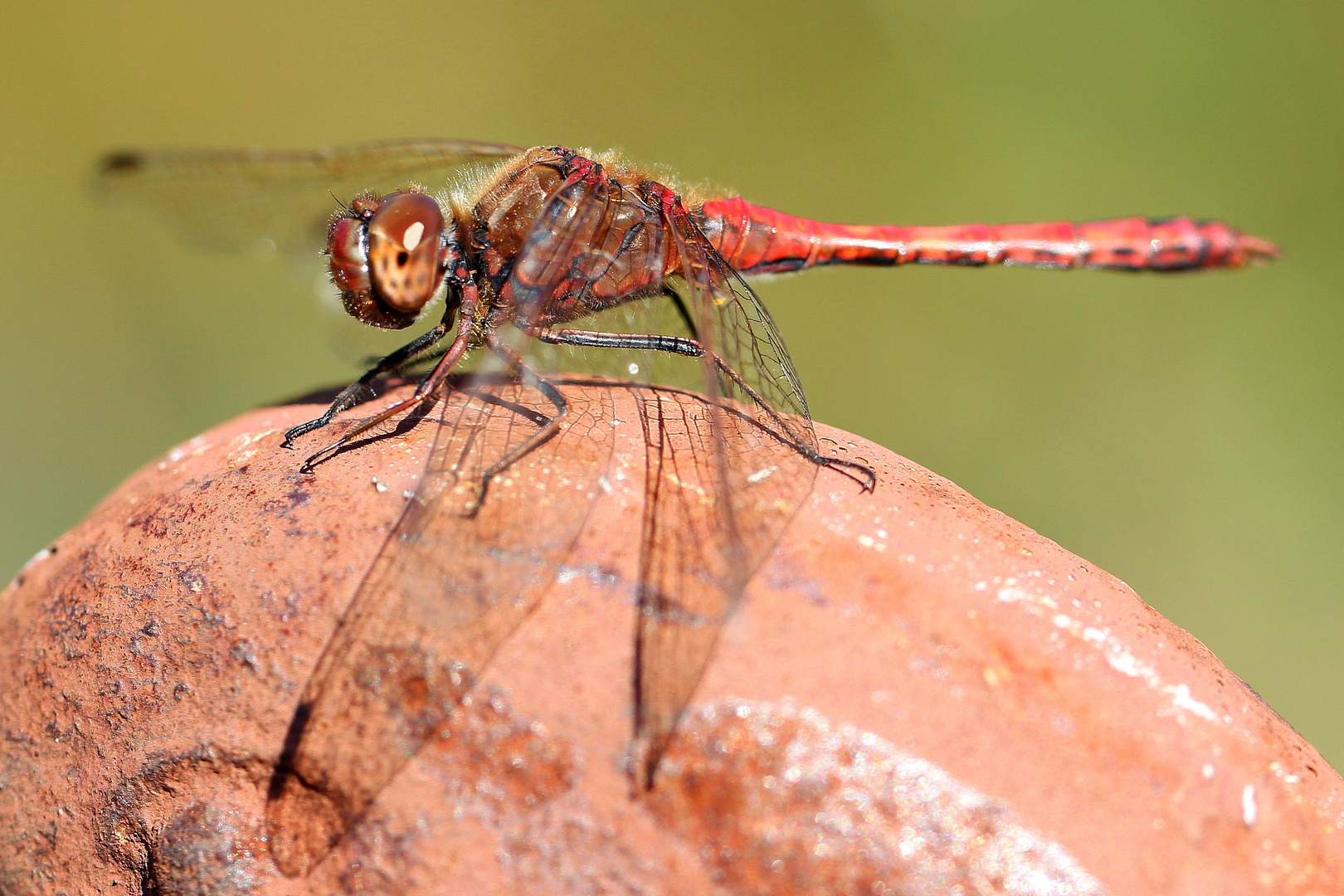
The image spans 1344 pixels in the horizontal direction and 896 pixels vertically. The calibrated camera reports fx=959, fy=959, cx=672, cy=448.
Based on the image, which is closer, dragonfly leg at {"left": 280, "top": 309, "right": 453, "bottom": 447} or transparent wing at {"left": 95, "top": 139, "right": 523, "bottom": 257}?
dragonfly leg at {"left": 280, "top": 309, "right": 453, "bottom": 447}

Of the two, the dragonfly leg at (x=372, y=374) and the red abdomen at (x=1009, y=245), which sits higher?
the red abdomen at (x=1009, y=245)

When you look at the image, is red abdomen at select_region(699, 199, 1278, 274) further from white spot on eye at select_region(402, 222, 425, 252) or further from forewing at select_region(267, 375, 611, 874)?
forewing at select_region(267, 375, 611, 874)

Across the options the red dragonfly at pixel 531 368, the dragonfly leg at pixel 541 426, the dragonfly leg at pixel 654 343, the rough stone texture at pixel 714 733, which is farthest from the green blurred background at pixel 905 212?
the rough stone texture at pixel 714 733

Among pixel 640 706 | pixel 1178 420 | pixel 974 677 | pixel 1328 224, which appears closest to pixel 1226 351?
pixel 1178 420

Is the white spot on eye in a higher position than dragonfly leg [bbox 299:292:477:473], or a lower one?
higher

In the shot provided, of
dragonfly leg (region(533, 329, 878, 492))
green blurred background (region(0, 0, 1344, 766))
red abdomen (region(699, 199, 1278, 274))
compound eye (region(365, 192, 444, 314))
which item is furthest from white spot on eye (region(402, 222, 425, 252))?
green blurred background (region(0, 0, 1344, 766))

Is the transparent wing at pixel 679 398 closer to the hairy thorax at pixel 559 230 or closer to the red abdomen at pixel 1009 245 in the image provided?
the hairy thorax at pixel 559 230
